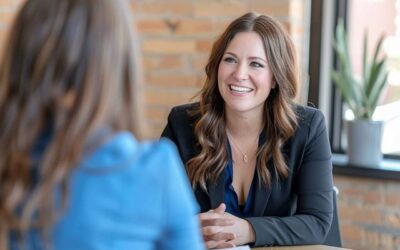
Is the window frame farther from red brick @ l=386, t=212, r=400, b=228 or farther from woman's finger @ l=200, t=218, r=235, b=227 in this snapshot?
woman's finger @ l=200, t=218, r=235, b=227

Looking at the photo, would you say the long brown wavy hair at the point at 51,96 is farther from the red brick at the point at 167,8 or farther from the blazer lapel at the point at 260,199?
the red brick at the point at 167,8

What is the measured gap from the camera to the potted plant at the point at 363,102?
3.17m

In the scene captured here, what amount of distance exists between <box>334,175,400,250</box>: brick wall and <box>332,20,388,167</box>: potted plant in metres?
0.12

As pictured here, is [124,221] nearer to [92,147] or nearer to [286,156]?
[92,147]

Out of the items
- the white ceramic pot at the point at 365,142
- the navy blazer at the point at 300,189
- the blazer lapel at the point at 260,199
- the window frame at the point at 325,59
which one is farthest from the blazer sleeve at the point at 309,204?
the window frame at the point at 325,59

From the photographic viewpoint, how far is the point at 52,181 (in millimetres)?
909

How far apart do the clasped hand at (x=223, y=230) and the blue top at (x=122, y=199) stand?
93 cm

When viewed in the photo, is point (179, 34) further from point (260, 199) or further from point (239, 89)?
point (260, 199)

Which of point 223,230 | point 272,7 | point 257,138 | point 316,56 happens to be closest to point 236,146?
point 257,138

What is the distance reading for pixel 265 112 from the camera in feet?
7.58

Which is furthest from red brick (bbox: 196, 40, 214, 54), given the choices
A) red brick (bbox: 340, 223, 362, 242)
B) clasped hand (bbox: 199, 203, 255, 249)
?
clasped hand (bbox: 199, 203, 255, 249)

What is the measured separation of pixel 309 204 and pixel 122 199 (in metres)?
1.29

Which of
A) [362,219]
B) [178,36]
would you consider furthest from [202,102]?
[362,219]

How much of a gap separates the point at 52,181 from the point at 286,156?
138cm
